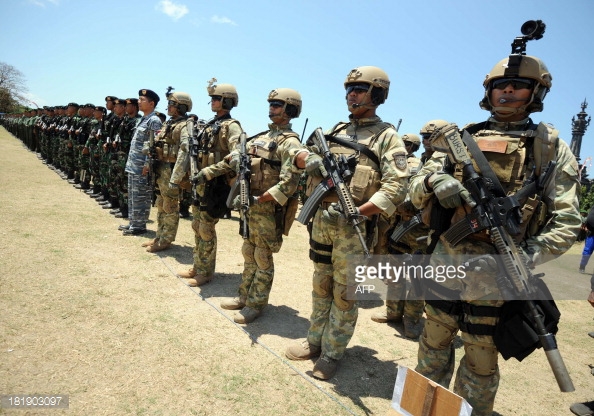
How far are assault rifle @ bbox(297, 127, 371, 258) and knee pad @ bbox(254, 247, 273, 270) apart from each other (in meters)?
1.12

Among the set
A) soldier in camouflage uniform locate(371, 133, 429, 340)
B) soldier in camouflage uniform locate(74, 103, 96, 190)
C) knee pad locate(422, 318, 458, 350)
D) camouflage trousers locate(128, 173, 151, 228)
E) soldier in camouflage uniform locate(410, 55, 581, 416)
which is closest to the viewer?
soldier in camouflage uniform locate(410, 55, 581, 416)

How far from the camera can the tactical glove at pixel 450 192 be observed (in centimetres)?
230

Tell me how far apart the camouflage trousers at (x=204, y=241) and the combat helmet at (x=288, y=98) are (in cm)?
195

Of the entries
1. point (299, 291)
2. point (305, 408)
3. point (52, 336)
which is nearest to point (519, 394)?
point (305, 408)

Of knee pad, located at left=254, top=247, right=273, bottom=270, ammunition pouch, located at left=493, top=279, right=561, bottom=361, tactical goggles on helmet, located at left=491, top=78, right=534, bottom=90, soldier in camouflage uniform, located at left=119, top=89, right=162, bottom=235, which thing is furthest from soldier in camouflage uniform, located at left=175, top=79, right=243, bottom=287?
ammunition pouch, located at left=493, top=279, right=561, bottom=361

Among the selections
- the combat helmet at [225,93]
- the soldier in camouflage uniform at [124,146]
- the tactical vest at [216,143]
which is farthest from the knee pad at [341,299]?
the soldier in camouflage uniform at [124,146]

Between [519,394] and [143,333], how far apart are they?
3.86 metres

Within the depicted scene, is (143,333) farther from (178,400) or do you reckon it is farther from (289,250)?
(289,250)

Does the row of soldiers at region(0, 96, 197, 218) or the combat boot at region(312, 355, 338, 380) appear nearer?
the combat boot at region(312, 355, 338, 380)

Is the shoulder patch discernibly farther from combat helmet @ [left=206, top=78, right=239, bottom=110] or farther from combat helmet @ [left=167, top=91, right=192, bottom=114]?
combat helmet @ [left=167, top=91, right=192, bottom=114]

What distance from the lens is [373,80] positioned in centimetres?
321

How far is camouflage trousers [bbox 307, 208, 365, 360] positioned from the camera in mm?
3170

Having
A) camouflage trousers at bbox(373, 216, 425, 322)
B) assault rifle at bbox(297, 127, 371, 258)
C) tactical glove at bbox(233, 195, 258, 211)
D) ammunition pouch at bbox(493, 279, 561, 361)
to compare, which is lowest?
camouflage trousers at bbox(373, 216, 425, 322)

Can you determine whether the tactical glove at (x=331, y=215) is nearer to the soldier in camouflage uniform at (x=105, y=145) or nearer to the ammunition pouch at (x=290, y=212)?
the ammunition pouch at (x=290, y=212)
